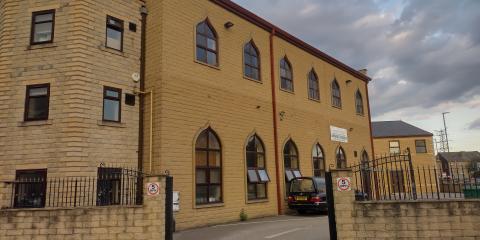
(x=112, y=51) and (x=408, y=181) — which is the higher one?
(x=112, y=51)

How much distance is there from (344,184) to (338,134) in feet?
50.8

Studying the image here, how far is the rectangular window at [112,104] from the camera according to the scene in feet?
43.2

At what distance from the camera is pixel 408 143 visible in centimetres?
4053

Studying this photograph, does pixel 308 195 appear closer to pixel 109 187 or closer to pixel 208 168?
pixel 208 168

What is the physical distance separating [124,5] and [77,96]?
4063mm

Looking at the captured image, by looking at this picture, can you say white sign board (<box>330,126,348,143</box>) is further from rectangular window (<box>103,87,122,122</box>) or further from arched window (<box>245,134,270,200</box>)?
rectangular window (<box>103,87,122,122</box>)

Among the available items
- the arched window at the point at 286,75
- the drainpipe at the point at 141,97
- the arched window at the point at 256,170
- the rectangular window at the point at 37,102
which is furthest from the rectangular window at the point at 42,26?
the arched window at the point at 286,75

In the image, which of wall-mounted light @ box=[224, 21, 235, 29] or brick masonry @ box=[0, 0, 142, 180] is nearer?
brick masonry @ box=[0, 0, 142, 180]

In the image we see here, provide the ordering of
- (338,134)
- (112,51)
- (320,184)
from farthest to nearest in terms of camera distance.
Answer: (338,134)
(320,184)
(112,51)

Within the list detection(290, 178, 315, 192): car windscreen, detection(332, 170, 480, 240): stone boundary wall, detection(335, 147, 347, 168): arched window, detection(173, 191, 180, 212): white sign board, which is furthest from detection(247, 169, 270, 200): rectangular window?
detection(335, 147, 347, 168): arched window

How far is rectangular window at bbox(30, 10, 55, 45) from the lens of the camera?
13.2 m

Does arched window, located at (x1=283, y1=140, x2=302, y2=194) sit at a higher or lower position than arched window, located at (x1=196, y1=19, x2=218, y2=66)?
lower

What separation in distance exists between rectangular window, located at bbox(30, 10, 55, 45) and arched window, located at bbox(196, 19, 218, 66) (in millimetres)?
5187

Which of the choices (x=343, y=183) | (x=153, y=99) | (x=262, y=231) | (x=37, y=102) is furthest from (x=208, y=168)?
(x=343, y=183)
